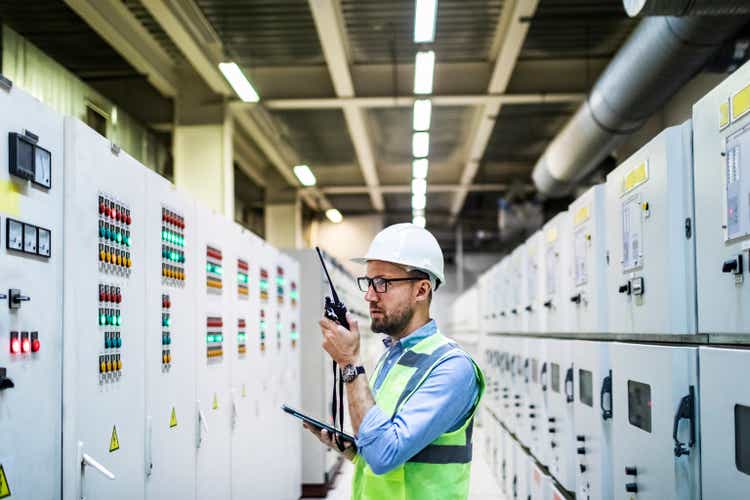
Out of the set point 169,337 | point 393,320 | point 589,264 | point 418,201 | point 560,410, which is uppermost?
point 418,201

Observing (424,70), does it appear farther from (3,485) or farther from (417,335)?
(3,485)

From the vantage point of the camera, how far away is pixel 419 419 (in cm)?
242

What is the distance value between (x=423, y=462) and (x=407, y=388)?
237 mm

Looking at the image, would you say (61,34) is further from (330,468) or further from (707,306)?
(707,306)

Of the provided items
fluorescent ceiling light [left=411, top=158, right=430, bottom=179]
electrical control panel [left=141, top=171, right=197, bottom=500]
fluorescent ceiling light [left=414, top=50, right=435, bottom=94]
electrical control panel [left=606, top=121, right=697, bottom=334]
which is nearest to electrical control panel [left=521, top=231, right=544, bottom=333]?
fluorescent ceiling light [left=414, top=50, right=435, bottom=94]

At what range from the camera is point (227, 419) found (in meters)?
4.87

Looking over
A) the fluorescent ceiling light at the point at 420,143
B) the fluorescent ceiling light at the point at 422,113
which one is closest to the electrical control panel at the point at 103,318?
the fluorescent ceiling light at the point at 422,113

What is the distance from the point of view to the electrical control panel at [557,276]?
4.77 metres

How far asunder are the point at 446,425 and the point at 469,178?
1192 centimetres

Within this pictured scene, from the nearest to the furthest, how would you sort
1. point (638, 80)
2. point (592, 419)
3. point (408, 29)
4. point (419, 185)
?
point (592, 419)
point (638, 80)
point (408, 29)
point (419, 185)

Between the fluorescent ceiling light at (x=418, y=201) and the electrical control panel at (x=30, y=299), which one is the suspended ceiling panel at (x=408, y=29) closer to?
the fluorescent ceiling light at (x=418, y=201)

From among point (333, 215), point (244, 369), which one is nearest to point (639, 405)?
point (244, 369)

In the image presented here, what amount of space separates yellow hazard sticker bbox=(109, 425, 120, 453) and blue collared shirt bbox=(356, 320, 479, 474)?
1.08 m

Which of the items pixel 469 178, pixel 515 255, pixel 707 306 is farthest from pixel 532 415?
pixel 469 178
